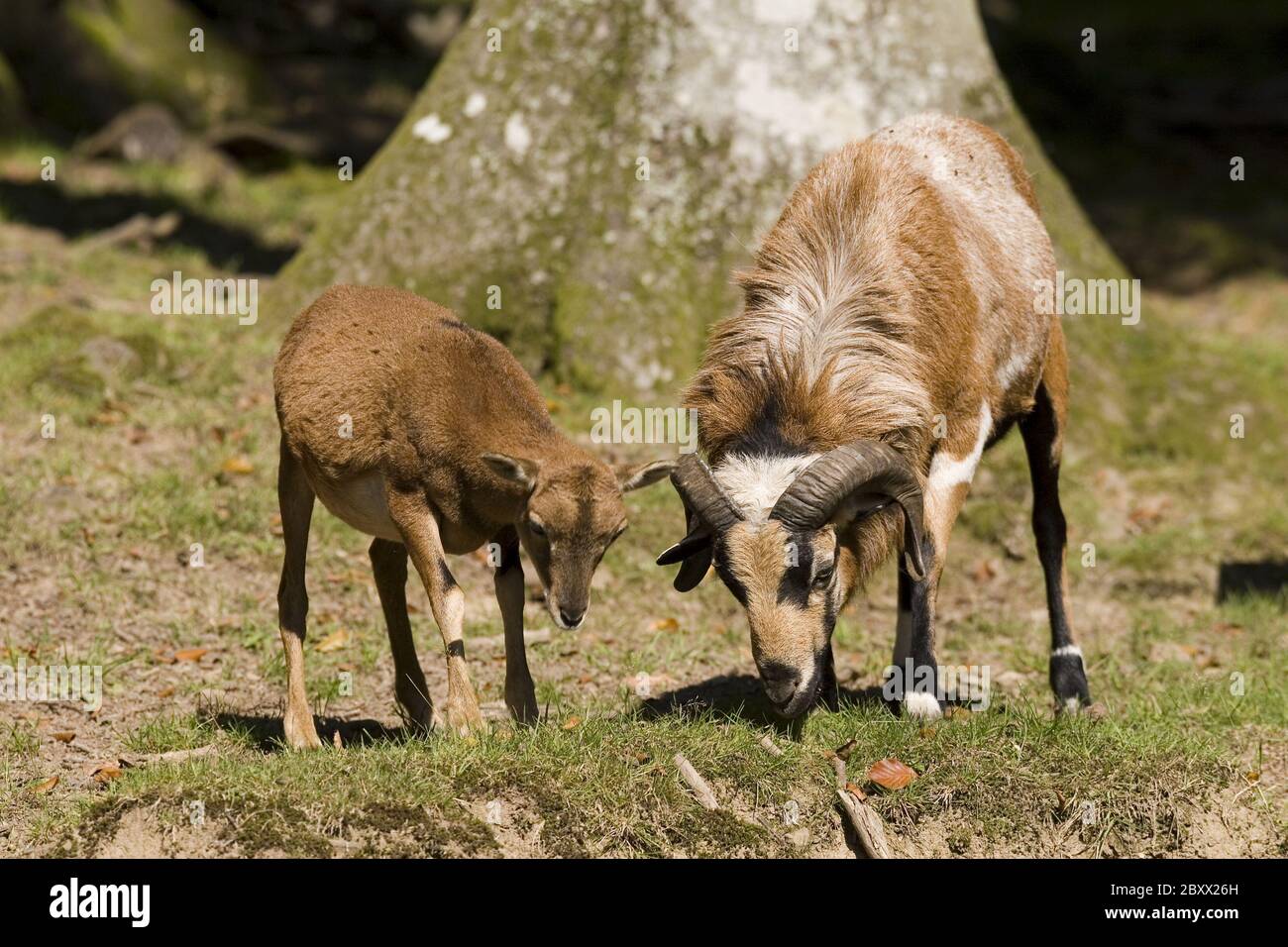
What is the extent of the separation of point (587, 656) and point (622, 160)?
4370mm

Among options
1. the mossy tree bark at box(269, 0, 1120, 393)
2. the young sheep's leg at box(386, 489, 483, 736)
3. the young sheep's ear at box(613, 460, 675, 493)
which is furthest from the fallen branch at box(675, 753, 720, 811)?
the mossy tree bark at box(269, 0, 1120, 393)

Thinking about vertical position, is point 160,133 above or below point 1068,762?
above

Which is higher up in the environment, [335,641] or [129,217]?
[129,217]

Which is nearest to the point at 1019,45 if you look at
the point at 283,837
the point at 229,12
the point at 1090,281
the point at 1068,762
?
the point at 229,12

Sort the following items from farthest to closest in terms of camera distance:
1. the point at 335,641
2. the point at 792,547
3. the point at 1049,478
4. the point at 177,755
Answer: the point at 1049,478 < the point at 335,641 < the point at 177,755 < the point at 792,547

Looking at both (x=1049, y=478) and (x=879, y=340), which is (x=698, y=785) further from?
(x=1049, y=478)

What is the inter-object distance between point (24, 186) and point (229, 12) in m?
9.53

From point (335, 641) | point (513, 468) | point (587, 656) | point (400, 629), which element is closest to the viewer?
point (513, 468)

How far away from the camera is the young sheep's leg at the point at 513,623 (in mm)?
7711

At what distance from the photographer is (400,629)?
8258mm

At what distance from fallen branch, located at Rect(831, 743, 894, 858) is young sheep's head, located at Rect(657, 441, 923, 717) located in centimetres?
41

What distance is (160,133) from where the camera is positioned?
788 inches

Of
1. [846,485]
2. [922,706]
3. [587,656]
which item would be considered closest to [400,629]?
[587,656]

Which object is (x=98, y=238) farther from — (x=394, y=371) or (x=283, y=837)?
(x=283, y=837)
